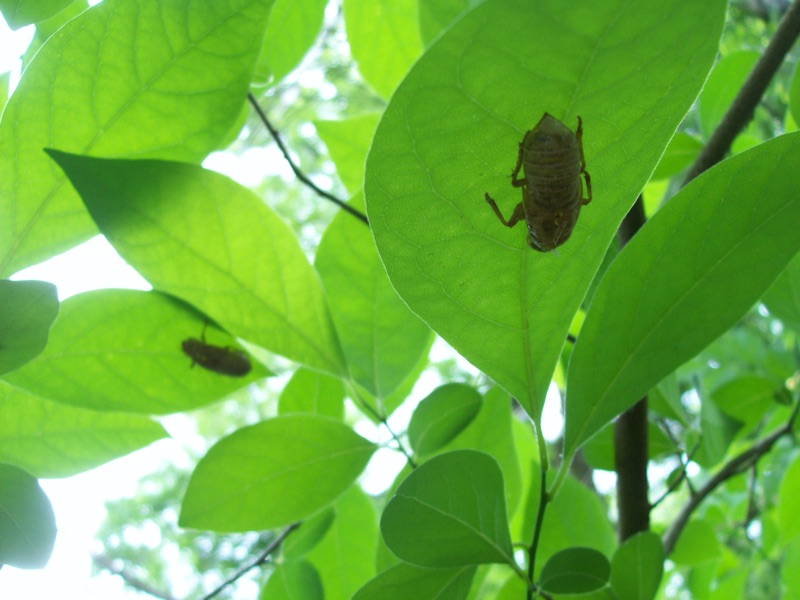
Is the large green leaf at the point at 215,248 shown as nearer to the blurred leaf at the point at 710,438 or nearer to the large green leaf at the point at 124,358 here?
the large green leaf at the point at 124,358

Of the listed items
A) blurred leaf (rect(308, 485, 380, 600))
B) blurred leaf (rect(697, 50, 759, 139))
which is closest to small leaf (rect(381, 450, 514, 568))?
blurred leaf (rect(308, 485, 380, 600))

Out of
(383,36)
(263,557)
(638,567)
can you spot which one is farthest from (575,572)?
(383,36)

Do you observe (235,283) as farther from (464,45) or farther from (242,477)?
(464,45)

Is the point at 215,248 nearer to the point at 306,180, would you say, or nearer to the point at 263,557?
the point at 306,180

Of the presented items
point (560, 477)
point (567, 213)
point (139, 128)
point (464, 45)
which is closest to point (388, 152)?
point (464, 45)

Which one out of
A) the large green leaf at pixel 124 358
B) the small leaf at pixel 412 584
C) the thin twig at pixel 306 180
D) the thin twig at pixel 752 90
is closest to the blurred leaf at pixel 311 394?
the large green leaf at pixel 124 358

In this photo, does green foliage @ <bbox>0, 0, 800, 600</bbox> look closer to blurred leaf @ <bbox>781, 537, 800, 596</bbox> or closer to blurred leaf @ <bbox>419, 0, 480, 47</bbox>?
blurred leaf @ <bbox>419, 0, 480, 47</bbox>
